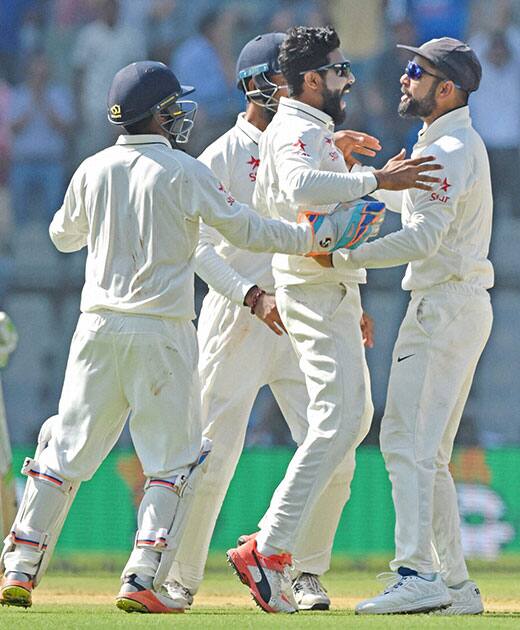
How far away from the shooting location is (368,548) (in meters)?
8.44

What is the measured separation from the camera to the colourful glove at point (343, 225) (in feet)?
15.1

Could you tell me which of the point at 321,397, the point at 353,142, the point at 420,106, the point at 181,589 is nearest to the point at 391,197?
the point at 353,142

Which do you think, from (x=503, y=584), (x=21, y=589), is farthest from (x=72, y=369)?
(x=503, y=584)

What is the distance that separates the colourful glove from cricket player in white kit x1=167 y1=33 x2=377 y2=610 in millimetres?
490

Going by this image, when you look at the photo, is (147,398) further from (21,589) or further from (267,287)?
(267,287)

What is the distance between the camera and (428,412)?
4766 millimetres

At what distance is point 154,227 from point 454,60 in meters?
1.21

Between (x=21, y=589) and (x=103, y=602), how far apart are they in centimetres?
107

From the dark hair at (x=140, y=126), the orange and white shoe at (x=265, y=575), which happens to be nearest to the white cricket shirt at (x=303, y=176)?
the dark hair at (x=140, y=126)

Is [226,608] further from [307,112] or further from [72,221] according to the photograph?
[307,112]

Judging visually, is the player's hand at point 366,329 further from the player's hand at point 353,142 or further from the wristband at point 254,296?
the player's hand at point 353,142

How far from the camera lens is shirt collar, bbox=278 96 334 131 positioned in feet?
16.0

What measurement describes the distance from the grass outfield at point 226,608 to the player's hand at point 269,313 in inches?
38.1

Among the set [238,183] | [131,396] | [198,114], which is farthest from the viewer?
[198,114]
